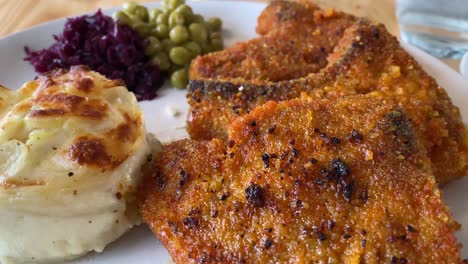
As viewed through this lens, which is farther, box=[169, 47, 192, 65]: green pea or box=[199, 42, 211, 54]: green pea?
box=[199, 42, 211, 54]: green pea

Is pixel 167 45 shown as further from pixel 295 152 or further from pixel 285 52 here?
pixel 295 152

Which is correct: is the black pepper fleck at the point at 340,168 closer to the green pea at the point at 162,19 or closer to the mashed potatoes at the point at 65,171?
the mashed potatoes at the point at 65,171

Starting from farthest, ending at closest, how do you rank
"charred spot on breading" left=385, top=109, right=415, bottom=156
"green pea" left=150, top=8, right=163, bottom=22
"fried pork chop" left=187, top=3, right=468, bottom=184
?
"green pea" left=150, top=8, right=163, bottom=22, "fried pork chop" left=187, top=3, right=468, bottom=184, "charred spot on breading" left=385, top=109, right=415, bottom=156

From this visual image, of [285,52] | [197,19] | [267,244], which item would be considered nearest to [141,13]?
[197,19]

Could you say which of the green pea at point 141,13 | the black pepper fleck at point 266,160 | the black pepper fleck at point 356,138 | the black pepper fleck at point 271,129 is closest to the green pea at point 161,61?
the green pea at point 141,13

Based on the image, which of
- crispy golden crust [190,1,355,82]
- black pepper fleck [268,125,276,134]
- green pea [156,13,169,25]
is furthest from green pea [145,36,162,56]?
black pepper fleck [268,125,276,134]

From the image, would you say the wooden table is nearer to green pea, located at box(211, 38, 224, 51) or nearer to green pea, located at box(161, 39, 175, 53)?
green pea, located at box(161, 39, 175, 53)

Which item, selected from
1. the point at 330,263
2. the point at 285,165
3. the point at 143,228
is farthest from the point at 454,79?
the point at 143,228

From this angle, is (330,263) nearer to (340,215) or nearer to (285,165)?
(340,215)
